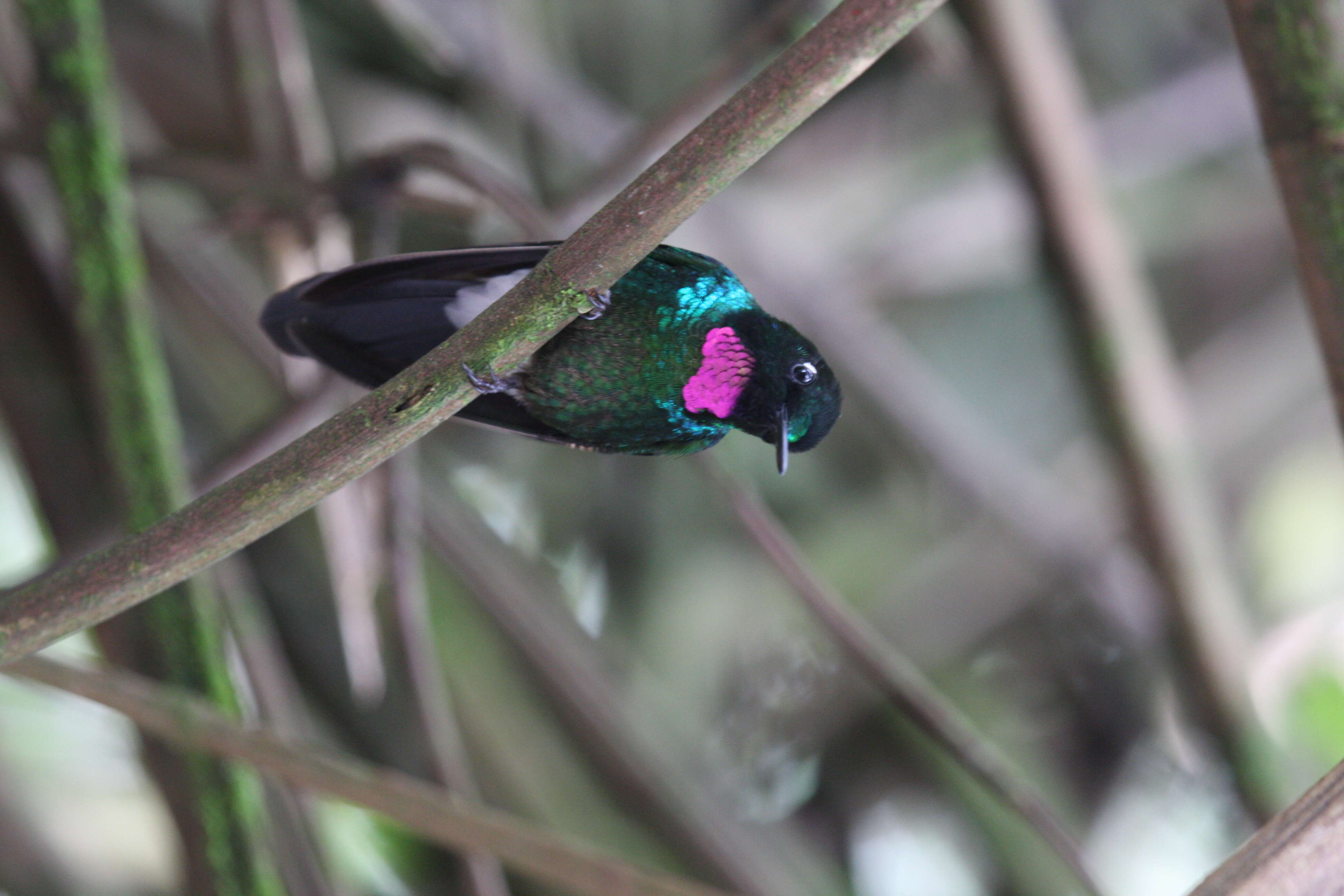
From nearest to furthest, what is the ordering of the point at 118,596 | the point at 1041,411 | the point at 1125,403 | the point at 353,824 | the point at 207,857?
the point at 118,596 → the point at 207,857 → the point at 1125,403 → the point at 353,824 → the point at 1041,411

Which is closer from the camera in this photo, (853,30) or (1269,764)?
(853,30)

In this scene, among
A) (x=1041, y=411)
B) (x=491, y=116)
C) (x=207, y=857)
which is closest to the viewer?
(x=207, y=857)

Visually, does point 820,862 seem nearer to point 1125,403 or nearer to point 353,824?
point 353,824

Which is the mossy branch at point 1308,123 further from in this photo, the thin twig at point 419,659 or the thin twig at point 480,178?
the thin twig at point 419,659

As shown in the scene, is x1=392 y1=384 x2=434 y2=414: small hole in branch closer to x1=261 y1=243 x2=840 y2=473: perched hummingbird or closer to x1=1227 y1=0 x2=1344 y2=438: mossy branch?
x1=261 y1=243 x2=840 y2=473: perched hummingbird

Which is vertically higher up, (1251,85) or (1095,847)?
(1251,85)

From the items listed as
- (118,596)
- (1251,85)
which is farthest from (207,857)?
(1251,85)
